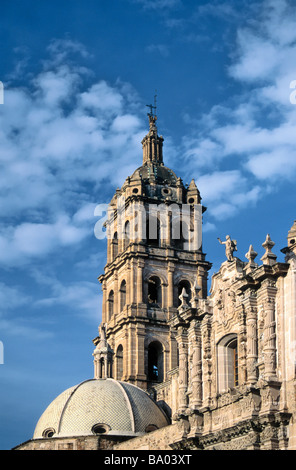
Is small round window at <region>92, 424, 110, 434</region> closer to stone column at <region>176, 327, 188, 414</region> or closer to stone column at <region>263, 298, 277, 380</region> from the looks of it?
stone column at <region>176, 327, 188, 414</region>

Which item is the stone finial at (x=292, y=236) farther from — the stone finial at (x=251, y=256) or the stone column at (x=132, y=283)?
the stone column at (x=132, y=283)

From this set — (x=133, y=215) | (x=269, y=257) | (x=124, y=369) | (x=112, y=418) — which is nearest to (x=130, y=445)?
(x=112, y=418)

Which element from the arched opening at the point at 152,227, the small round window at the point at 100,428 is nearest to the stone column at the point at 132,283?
the arched opening at the point at 152,227

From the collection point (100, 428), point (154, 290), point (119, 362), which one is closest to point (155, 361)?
point (119, 362)

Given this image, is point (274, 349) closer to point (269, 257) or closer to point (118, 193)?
point (269, 257)

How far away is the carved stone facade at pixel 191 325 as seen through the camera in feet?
122

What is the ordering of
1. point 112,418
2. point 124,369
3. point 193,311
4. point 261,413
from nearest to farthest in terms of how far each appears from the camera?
point 261,413 → point 193,311 → point 112,418 → point 124,369

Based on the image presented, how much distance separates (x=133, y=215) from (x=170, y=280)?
5.27 metres

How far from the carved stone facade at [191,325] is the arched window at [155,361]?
70mm

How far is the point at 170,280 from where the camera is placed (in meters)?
59.6

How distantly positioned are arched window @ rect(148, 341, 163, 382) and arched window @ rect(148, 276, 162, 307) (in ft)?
9.91

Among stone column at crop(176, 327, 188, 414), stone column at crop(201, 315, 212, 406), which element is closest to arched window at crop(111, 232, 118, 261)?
stone column at crop(176, 327, 188, 414)

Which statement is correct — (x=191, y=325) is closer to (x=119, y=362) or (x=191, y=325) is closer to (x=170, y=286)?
(x=170, y=286)

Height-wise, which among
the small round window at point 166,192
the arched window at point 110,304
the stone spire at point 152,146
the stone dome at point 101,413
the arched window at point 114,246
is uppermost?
the stone spire at point 152,146
